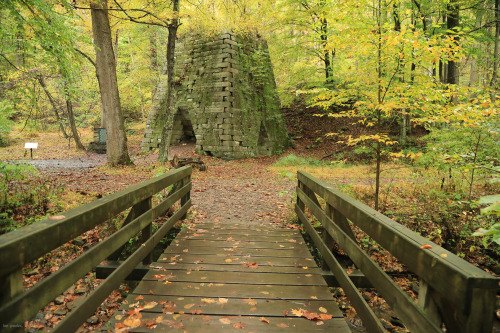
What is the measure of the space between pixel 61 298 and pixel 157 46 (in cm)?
2507

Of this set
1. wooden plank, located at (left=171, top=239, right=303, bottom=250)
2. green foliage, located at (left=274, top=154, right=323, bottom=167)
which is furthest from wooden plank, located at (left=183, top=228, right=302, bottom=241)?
green foliage, located at (left=274, top=154, right=323, bottom=167)

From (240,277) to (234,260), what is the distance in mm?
478

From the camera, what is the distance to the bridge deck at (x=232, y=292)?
2219mm

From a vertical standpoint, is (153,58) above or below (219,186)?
above

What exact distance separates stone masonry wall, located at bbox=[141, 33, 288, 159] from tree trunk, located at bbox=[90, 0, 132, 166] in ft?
9.97

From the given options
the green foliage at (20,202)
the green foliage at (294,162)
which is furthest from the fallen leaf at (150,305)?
the green foliage at (294,162)

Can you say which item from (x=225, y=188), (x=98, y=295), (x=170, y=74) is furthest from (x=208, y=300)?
(x=170, y=74)

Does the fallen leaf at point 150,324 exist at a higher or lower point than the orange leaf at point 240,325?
higher

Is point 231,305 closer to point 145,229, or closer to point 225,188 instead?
point 145,229

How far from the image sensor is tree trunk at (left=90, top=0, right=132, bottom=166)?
34.8ft

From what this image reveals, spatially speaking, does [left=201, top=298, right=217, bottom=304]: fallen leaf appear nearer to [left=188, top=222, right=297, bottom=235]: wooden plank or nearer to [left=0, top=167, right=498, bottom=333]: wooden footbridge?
[left=0, top=167, right=498, bottom=333]: wooden footbridge

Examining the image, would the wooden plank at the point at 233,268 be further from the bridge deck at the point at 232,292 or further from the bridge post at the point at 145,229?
the bridge post at the point at 145,229

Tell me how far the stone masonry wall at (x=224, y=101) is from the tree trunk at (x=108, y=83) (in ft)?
9.97

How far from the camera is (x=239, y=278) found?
117 inches
